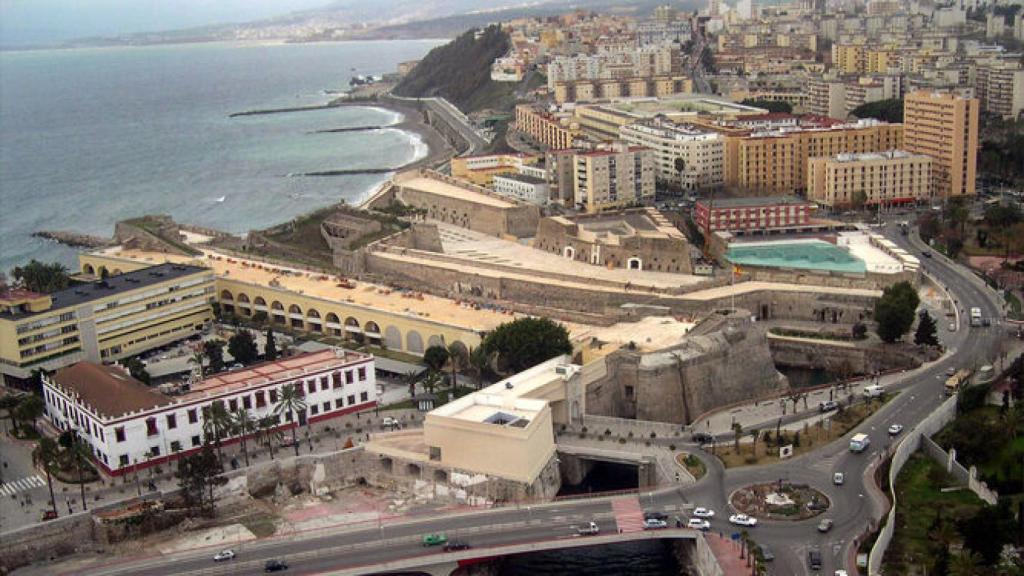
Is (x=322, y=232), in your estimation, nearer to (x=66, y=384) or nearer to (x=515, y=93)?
(x=66, y=384)

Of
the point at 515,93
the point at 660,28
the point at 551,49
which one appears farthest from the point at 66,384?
the point at 660,28

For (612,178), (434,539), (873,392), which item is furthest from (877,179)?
(434,539)

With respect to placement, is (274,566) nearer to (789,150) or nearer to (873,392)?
(873,392)

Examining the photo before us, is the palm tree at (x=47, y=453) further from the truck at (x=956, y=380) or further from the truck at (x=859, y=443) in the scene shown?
the truck at (x=956, y=380)

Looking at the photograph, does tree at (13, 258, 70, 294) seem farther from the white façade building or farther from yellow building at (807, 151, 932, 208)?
yellow building at (807, 151, 932, 208)

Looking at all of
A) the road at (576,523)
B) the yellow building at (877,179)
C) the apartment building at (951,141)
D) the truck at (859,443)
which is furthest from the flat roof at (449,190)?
the road at (576,523)

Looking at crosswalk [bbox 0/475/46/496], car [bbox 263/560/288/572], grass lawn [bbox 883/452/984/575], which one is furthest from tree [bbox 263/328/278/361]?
grass lawn [bbox 883/452/984/575]

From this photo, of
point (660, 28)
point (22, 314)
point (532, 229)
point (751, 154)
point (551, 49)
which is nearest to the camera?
point (22, 314)
